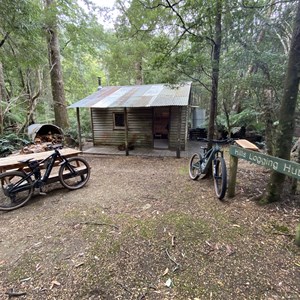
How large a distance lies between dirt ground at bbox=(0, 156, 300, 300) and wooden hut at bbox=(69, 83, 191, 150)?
4621mm

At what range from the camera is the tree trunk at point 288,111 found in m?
2.69

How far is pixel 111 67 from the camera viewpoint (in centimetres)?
1304

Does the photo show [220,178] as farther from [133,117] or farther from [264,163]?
[133,117]

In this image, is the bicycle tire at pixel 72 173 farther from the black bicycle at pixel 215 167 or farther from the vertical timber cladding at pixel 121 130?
the vertical timber cladding at pixel 121 130

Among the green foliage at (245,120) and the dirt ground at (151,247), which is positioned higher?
the green foliage at (245,120)

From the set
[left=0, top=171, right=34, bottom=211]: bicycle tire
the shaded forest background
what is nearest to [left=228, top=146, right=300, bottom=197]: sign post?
the shaded forest background

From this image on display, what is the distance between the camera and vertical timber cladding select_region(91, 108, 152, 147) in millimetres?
9242

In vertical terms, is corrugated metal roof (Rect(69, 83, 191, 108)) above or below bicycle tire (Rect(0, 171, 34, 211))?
above

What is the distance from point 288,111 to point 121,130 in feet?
25.3

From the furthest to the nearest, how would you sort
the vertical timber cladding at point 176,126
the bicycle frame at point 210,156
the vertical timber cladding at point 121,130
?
1. the vertical timber cladding at point 121,130
2. the vertical timber cladding at point 176,126
3. the bicycle frame at point 210,156

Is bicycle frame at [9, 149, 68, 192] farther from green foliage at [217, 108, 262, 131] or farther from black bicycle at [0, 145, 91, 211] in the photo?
green foliage at [217, 108, 262, 131]

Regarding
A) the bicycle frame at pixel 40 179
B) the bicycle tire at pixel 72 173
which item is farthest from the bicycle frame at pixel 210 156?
the bicycle frame at pixel 40 179

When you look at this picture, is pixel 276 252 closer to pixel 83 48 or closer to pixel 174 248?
pixel 174 248

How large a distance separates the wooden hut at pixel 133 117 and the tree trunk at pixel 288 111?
481 cm
